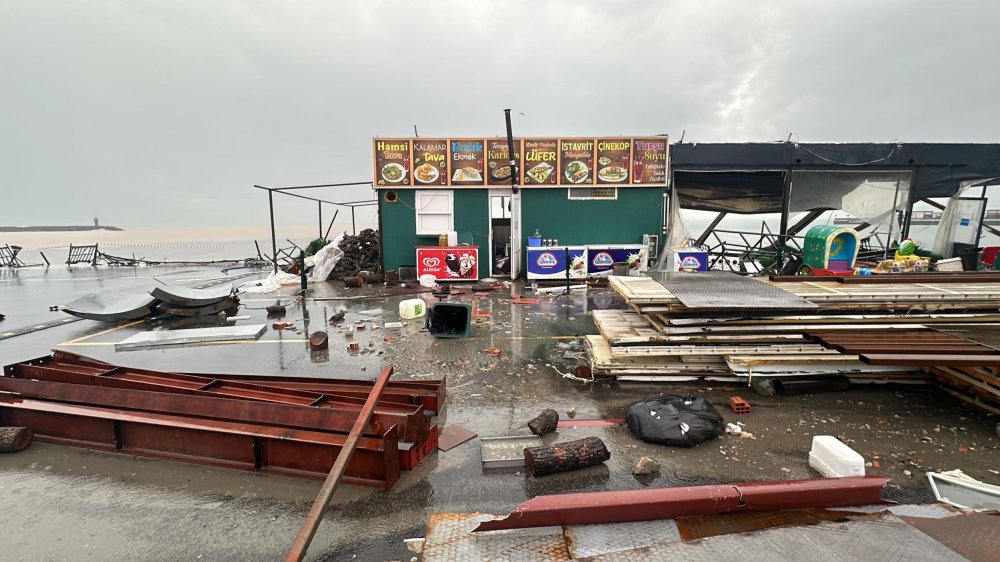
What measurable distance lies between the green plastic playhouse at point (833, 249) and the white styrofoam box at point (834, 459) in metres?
8.14

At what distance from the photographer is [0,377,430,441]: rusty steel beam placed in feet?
12.6

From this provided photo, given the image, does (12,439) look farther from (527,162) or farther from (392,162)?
(527,162)

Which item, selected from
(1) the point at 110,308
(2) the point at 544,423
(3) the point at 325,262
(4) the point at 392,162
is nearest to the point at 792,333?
(2) the point at 544,423

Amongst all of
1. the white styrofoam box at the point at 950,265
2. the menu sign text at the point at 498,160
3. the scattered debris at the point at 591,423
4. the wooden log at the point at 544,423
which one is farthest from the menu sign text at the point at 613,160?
the wooden log at the point at 544,423

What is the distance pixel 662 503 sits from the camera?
8.97ft

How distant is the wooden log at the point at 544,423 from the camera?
4270 millimetres

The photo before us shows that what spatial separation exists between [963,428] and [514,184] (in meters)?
11.7

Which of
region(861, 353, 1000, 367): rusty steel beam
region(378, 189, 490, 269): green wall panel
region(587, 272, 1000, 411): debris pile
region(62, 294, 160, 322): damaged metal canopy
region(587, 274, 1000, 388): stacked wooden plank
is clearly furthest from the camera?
region(378, 189, 490, 269): green wall panel

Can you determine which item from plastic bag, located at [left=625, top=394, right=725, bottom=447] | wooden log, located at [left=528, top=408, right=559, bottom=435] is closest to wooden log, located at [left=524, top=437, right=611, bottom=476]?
wooden log, located at [left=528, top=408, right=559, bottom=435]

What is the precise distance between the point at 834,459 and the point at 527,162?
1233cm

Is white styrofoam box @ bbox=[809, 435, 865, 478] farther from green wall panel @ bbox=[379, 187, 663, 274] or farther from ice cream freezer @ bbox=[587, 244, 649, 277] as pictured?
green wall panel @ bbox=[379, 187, 663, 274]

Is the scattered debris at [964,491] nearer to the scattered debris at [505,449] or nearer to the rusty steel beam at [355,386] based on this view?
the scattered debris at [505,449]

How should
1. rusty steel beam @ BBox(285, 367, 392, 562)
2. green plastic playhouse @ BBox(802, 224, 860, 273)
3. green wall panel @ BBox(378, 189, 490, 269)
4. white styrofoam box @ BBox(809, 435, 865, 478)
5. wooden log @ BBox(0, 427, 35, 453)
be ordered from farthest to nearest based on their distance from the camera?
green wall panel @ BBox(378, 189, 490, 269), green plastic playhouse @ BBox(802, 224, 860, 273), wooden log @ BBox(0, 427, 35, 453), white styrofoam box @ BBox(809, 435, 865, 478), rusty steel beam @ BBox(285, 367, 392, 562)

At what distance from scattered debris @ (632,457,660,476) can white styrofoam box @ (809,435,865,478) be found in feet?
4.45
